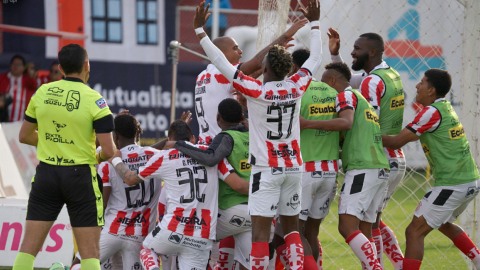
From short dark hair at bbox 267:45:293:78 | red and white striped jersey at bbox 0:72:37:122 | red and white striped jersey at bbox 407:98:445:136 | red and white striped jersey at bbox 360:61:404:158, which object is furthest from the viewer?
red and white striped jersey at bbox 0:72:37:122

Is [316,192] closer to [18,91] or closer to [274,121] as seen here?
[274,121]

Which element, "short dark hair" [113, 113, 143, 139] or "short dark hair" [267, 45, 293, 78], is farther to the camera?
"short dark hair" [113, 113, 143, 139]

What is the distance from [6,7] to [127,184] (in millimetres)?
11001

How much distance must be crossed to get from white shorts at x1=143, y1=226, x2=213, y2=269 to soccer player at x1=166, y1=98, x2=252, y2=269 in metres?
0.34

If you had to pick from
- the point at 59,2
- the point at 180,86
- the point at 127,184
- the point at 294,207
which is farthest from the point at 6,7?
the point at 294,207

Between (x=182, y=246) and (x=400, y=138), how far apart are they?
2309 millimetres

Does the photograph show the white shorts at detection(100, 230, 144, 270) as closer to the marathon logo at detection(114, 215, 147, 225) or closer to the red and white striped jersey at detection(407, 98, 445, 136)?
the marathon logo at detection(114, 215, 147, 225)

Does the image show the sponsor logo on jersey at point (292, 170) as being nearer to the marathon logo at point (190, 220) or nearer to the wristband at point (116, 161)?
the marathon logo at point (190, 220)

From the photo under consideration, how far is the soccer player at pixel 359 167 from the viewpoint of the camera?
4.70 meters

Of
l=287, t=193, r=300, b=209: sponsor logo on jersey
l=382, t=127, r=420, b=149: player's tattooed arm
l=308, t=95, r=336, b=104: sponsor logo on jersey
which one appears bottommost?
l=287, t=193, r=300, b=209: sponsor logo on jersey

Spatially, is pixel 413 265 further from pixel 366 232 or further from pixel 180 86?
pixel 180 86

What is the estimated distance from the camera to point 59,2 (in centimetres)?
1431

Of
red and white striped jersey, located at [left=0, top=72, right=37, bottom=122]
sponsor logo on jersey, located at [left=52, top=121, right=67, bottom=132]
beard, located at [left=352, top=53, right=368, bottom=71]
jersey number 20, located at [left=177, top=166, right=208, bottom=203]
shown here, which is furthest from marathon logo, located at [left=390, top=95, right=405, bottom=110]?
red and white striped jersey, located at [left=0, top=72, right=37, bottom=122]

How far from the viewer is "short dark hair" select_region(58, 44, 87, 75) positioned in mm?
4016
